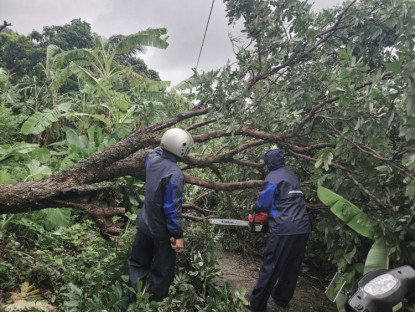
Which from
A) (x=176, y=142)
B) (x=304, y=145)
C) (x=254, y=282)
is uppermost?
(x=176, y=142)

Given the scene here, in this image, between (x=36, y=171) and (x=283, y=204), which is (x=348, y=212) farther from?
(x=36, y=171)

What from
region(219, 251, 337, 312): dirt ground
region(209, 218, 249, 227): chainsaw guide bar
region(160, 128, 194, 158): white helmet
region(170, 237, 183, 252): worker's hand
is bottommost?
region(219, 251, 337, 312): dirt ground

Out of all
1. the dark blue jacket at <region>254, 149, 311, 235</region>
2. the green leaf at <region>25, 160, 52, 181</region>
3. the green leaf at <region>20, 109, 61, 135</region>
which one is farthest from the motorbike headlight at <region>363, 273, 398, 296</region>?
the green leaf at <region>20, 109, 61, 135</region>

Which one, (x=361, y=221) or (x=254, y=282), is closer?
(x=361, y=221)

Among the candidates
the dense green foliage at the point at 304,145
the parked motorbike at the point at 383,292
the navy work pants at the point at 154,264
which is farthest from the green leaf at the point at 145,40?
the parked motorbike at the point at 383,292

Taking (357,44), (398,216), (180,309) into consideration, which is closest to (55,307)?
(180,309)

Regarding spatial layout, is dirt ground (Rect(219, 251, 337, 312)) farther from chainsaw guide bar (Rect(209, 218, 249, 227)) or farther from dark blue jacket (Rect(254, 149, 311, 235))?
dark blue jacket (Rect(254, 149, 311, 235))

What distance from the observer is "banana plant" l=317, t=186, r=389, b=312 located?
3.14m

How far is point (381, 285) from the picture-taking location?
1.75m

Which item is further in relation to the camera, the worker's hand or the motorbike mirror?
the motorbike mirror

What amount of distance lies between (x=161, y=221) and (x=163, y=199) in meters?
0.23

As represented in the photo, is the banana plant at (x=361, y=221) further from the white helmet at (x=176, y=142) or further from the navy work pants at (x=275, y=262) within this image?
the white helmet at (x=176, y=142)

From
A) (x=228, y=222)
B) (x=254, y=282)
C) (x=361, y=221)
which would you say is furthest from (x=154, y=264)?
(x=361, y=221)

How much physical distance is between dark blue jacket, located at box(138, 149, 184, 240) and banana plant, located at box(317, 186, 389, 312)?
5.13 ft
